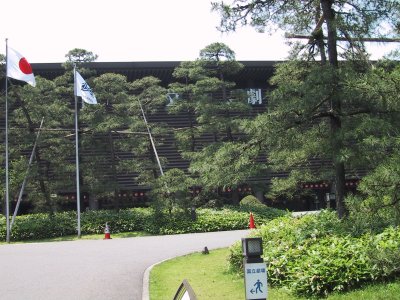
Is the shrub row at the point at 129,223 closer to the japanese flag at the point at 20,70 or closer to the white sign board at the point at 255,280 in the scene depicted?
the japanese flag at the point at 20,70

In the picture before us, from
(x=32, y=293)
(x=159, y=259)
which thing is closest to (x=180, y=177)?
(x=159, y=259)

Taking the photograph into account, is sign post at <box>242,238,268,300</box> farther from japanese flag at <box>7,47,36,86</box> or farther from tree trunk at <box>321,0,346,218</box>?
japanese flag at <box>7,47,36,86</box>

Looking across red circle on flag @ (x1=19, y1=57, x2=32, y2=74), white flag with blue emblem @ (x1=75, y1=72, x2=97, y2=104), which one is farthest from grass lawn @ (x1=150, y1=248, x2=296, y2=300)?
red circle on flag @ (x1=19, y1=57, x2=32, y2=74)

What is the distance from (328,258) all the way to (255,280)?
302 centimetres

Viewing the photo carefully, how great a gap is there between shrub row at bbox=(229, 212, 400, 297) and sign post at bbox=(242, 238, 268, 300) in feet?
8.42

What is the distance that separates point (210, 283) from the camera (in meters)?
8.72

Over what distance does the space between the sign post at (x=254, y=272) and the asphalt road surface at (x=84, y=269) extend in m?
4.11

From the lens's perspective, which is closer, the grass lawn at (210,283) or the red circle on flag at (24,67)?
the grass lawn at (210,283)

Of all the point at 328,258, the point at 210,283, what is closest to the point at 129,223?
the point at 210,283

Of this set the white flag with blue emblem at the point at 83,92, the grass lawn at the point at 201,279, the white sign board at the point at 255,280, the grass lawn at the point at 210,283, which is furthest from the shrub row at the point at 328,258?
the white flag with blue emblem at the point at 83,92

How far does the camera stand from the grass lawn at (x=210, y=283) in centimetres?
647

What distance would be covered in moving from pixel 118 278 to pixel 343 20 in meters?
6.90

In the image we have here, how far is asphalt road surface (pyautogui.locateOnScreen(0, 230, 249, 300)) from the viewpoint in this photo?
28.6 ft

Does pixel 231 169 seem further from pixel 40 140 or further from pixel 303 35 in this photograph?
pixel 40 140
